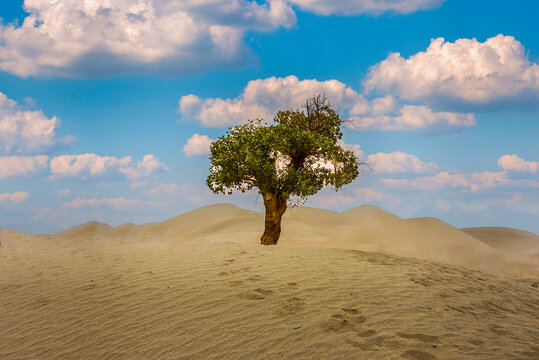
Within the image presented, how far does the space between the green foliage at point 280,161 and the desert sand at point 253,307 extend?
4378mm

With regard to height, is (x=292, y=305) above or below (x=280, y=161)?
below

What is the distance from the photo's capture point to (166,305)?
350 inches

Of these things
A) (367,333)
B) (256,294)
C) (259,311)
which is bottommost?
(367,333)

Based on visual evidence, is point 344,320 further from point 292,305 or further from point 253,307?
point 253,307

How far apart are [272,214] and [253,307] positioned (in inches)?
451

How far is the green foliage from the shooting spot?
18.6 m

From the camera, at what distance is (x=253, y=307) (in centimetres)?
842

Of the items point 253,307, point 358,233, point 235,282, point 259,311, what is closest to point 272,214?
point 235,282

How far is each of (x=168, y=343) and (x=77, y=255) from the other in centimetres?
1101

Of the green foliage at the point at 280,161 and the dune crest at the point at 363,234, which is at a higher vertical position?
the green foliage at the point at 280,161

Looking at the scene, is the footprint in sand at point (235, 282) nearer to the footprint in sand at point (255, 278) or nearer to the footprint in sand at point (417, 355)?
the footprint in sand at point (255, 278)

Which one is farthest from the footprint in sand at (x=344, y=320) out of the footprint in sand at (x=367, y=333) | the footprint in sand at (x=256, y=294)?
the footprint in sand at (x=256, y=294)

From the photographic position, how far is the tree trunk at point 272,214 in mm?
19750

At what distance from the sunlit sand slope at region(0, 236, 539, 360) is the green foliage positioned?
578 centimetres
